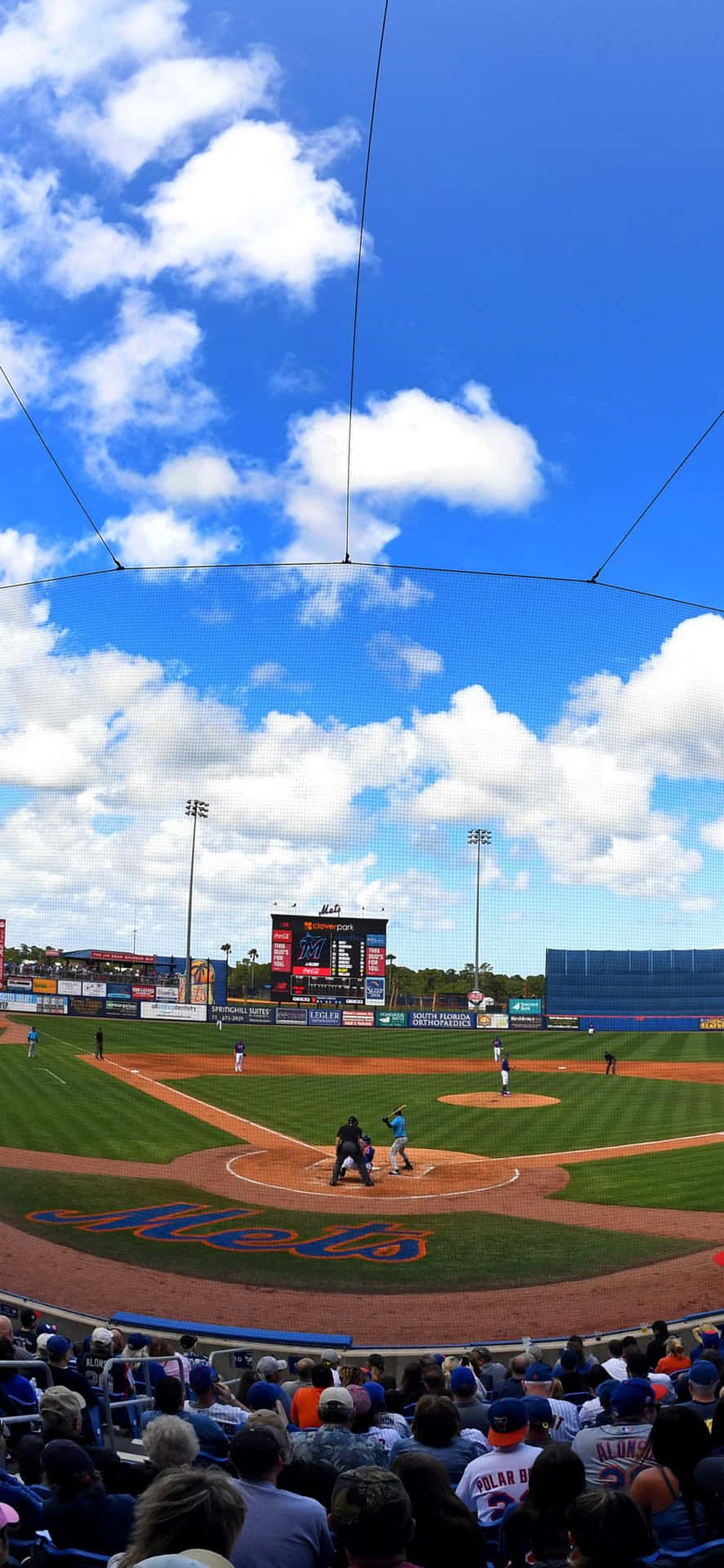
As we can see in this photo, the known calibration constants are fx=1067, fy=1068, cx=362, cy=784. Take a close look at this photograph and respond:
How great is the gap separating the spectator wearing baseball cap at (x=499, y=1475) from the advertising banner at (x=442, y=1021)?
52835 millimetres

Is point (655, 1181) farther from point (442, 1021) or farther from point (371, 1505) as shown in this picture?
point (442, 1021)

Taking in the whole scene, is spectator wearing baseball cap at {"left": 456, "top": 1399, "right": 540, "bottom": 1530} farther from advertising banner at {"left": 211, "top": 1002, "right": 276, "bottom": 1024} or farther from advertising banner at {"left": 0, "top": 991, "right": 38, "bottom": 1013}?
advertising banner at {"left": 0, "top": 991, "right": 38, "bottom": 1013}

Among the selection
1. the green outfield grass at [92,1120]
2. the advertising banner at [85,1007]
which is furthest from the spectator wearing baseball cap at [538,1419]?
the advertising banner at [85,1007]

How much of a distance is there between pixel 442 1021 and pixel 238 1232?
41791mm

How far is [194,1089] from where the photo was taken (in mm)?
31938

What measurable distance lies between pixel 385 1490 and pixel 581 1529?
644mm

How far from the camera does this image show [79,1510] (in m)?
3.54

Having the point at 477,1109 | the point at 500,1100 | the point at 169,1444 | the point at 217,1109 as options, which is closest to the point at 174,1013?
the point at 217,1109

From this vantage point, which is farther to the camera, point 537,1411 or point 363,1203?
point 363,1203

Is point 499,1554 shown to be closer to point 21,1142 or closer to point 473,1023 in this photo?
point 21,1142

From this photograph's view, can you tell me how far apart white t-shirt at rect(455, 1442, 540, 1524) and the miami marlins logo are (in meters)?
43.6

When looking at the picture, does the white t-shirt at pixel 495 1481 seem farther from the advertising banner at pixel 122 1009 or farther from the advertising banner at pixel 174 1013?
the advertising banner at pixel 122 1009

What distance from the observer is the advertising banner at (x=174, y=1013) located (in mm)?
52531

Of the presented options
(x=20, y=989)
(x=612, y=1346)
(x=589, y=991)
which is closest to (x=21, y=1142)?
(x=612, y=1346)
